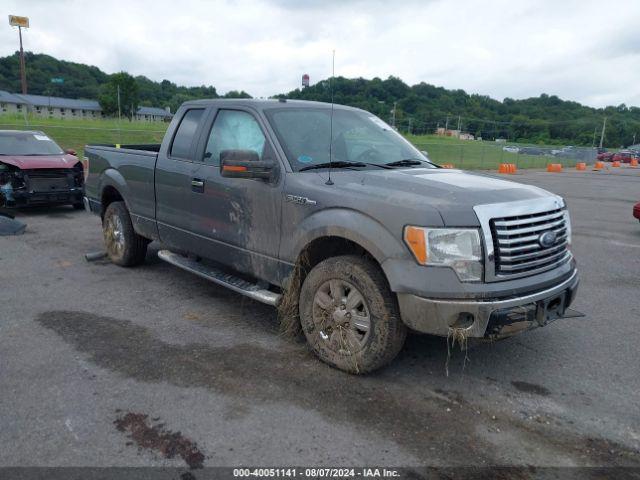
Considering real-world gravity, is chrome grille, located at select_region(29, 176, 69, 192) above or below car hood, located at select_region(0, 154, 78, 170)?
below

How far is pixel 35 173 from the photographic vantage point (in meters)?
9.49

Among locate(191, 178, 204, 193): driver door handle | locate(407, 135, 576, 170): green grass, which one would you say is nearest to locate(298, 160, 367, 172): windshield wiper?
locate(191, 178, 204, 193): driver door handle

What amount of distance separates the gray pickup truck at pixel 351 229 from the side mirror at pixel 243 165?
10 mm

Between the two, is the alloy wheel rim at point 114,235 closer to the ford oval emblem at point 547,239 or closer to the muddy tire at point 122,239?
the muddy tire at point 122,239

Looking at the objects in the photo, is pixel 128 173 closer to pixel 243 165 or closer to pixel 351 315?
pixel 243 165

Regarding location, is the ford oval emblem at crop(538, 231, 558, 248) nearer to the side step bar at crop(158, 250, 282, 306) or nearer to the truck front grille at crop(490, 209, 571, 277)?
the truck front grille at crop(490, 209, 571, 277)

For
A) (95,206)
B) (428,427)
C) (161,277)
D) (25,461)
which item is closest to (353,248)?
(428,427)

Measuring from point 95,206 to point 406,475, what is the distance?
18.4 ft

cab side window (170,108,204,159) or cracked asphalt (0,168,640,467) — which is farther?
cab side window (170,108,204,159)

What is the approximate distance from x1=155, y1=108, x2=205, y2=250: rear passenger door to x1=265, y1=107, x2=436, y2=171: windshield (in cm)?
102

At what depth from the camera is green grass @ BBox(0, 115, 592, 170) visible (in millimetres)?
24259

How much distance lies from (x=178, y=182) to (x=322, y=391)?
8.63 feet

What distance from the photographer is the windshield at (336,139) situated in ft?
14.0

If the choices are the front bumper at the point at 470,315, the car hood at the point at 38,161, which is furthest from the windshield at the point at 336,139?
the car hood at the point at 38,161
